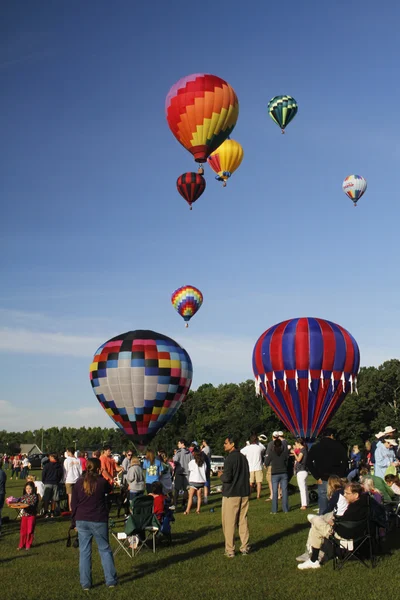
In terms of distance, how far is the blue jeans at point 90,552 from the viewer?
9.41 meters

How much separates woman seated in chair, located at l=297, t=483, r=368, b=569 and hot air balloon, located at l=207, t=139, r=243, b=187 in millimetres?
35429

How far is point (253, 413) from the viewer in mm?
92938

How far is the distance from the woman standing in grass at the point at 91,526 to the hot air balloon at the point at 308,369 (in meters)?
24.2

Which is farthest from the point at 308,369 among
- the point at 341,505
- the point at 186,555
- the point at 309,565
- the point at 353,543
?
the point at 353,543

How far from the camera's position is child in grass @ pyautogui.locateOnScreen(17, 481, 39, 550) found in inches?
519

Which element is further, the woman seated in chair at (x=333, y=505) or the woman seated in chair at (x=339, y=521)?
the woman seated in chair at (x=333, y=505)

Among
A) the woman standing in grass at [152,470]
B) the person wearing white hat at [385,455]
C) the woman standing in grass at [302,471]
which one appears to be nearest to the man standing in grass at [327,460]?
the person wearing white hat at [385,455]

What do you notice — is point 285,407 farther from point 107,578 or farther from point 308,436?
point 107,578

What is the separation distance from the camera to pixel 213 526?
594 inches

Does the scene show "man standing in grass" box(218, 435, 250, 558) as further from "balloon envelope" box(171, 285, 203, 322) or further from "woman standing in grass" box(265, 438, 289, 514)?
"balloon envelope" box(171, 285, 203, 322)

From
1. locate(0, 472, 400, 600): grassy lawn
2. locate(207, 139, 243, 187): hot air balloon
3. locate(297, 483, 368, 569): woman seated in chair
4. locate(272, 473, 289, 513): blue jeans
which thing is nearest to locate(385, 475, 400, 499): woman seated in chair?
locate(0, 472, 400, 600): grassy lawn

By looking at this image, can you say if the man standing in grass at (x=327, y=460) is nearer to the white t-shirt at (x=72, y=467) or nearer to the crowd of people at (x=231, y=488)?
the crowd of people at (x=231, y=488)

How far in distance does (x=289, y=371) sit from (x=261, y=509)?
52.8ft

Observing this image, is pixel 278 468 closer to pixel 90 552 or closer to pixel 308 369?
pixel 90 552
